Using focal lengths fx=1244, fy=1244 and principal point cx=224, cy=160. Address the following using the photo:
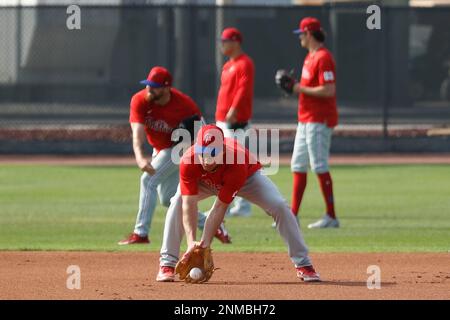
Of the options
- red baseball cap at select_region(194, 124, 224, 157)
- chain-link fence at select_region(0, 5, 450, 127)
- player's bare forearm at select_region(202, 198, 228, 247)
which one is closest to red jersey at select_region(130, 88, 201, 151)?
player's bare forearm at select_region(202, 198, 228, 247)

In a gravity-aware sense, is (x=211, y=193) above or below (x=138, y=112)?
below

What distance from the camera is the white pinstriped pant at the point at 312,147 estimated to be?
1423 cm

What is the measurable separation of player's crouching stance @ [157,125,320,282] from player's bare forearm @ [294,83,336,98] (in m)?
3.79

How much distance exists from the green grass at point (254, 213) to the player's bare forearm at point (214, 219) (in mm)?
2681

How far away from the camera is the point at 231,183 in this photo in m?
9.91

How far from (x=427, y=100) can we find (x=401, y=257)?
14643 mm

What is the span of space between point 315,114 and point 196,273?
4.54 metres

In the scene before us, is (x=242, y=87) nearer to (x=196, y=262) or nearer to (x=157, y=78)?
(x=157, y=78)

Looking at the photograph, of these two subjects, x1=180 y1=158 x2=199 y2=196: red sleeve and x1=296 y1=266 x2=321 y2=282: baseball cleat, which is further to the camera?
x1=296 y1=266 x2=321 y2=282: baseball cleat

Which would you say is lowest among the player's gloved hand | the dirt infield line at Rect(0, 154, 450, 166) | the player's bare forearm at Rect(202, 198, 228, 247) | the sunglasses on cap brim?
the dirt infield line at Rect(0, 154, 450, 166)

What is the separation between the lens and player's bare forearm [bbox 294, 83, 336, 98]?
1419cm

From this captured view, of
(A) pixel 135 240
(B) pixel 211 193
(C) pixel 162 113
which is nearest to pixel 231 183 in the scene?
(B) pixel 211 193

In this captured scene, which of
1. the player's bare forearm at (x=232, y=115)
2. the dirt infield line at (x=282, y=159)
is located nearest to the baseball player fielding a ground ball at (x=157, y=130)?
the player's bare forearm at (x=232, y=115)

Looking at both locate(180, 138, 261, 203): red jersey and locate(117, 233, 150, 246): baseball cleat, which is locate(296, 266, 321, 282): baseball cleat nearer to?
locate(180, 138, 261, 203): red jersey
